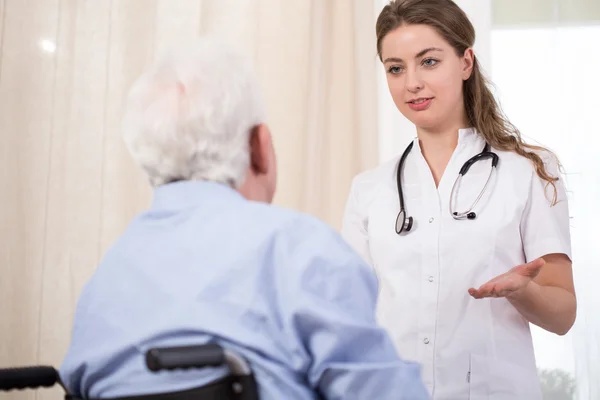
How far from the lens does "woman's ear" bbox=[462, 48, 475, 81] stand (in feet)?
5.42

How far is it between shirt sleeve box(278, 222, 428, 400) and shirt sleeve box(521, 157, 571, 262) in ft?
2.22

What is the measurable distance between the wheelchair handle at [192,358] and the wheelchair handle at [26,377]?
0.34 meters

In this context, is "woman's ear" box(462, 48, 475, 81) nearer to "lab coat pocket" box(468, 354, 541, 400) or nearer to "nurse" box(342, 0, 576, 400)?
"nurse" box(342, 0, 576, 400)

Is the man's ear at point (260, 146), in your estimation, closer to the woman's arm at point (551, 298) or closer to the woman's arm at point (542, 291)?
the woman's arm at point (542, 291)

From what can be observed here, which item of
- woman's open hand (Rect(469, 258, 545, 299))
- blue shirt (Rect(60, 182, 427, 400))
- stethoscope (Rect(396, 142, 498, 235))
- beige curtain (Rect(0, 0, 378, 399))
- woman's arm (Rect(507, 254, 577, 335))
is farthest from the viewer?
beige curtain (Rect(0, 0, 378, 399))

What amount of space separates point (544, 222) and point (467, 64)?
16.7 inches

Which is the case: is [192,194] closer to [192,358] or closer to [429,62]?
[192,358]

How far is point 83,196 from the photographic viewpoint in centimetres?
231

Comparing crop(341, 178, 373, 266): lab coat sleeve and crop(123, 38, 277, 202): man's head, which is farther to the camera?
crop(341, 178, 373, 266): lab coat sleeve

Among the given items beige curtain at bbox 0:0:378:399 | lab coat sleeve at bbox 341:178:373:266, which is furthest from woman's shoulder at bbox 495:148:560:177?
beige curtain at bbox 0:0:378:399

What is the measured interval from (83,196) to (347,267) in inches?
64.5

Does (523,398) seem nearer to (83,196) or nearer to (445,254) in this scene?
(445,254)

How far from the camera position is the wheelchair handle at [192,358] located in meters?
0.72

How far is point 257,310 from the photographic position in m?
0.84
